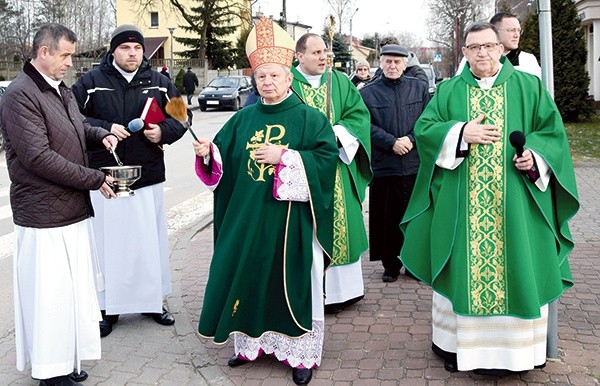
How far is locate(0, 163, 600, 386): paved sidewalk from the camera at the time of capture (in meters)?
4.59

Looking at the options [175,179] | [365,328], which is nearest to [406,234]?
[365,328]

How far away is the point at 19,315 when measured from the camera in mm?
4352

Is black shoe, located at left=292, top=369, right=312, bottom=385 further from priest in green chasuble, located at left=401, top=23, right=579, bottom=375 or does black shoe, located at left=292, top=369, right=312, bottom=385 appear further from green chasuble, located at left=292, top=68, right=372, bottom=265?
green chasuble, located at left=292, top=68, right=372, bottom=265

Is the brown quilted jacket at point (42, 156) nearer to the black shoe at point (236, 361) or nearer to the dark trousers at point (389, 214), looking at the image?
the black shoe at point (236, 361)

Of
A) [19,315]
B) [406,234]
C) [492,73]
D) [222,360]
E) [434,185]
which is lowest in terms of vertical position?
[222,360]

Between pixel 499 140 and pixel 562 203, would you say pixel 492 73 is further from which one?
pixel 562 203

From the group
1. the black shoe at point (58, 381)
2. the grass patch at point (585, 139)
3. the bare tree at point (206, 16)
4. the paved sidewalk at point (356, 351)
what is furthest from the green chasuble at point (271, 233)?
the bare tree at point (206, 16)

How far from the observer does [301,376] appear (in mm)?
4559

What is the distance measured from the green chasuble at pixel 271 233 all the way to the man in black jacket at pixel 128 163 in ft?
3.54

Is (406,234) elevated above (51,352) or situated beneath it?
elevated above

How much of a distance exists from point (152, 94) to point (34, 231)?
162cm

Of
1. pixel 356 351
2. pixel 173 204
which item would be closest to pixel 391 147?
pixel 356 351

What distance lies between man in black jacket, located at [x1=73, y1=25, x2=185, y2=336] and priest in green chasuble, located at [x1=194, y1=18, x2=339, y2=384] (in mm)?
1010

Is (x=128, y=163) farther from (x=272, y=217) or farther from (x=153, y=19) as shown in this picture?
(x=153, y=19)
